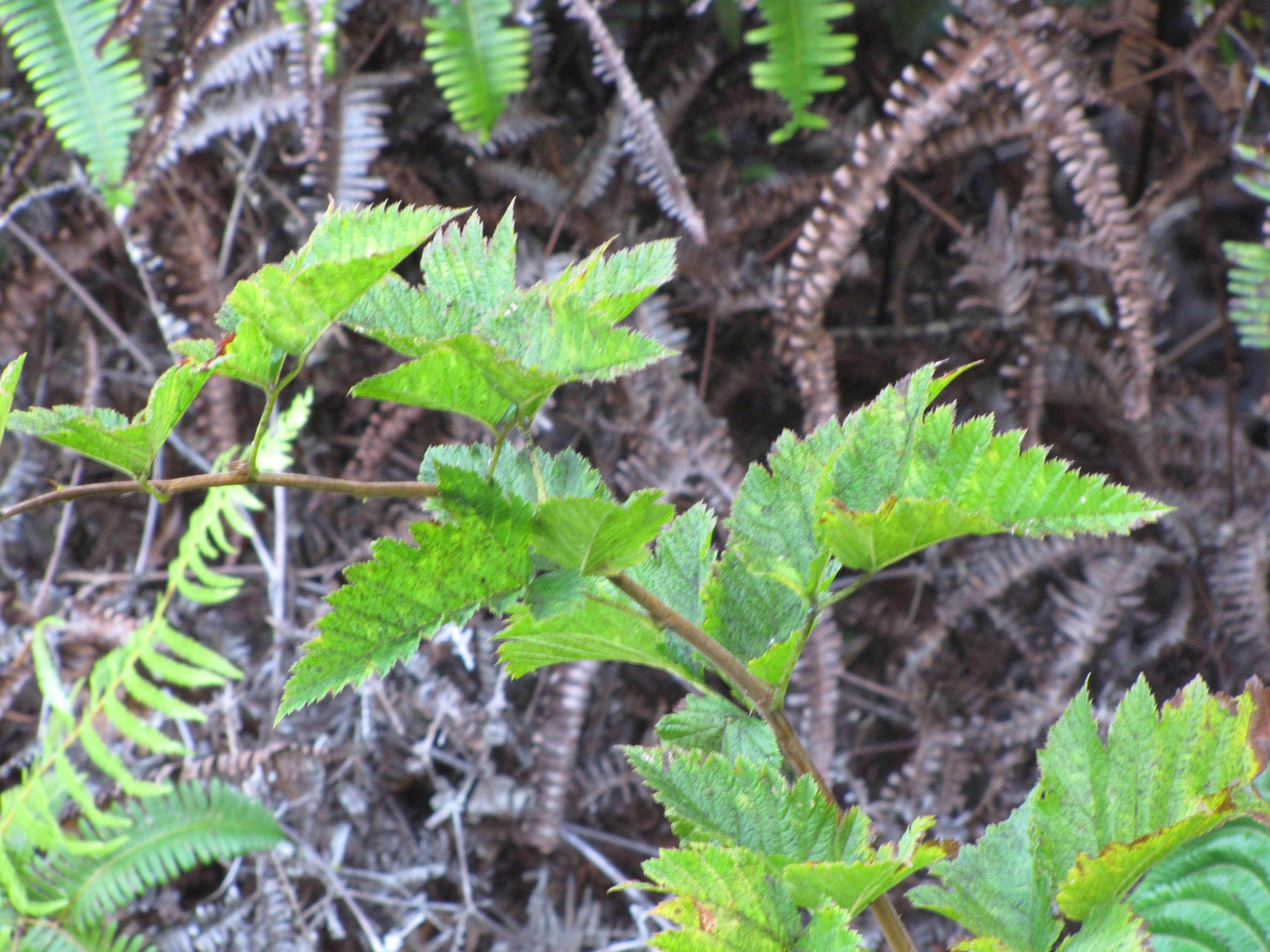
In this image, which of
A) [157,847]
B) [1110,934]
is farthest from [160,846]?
[1110,934]

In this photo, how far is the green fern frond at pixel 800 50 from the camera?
1.06 m

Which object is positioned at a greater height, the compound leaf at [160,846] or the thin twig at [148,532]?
the thin twig at [148,532]

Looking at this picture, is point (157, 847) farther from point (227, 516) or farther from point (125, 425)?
point (125, 425)

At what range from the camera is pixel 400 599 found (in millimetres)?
299

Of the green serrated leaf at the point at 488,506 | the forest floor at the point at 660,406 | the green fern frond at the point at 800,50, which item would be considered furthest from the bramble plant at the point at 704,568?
the green fern frond at the point at 800,50

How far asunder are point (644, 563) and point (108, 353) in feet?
4.07

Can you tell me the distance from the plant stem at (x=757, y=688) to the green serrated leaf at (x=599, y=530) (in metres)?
0.01

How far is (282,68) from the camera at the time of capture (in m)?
1.23

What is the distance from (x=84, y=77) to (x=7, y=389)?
3.70 feet

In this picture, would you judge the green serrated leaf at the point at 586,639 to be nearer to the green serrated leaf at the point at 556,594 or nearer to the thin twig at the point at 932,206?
the green serrated leaf at the point at 556,594

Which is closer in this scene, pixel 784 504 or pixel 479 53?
pixel 784 504

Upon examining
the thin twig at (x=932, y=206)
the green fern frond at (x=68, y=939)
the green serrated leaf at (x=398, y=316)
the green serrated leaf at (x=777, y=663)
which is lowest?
the green fern frond at (x=68, y=939)

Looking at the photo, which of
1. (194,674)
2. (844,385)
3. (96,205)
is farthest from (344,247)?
(96,205)

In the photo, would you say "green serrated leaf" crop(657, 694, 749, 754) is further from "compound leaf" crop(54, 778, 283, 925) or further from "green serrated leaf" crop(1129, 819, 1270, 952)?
"compound leaf" crop(54, 778, 283, 925)
